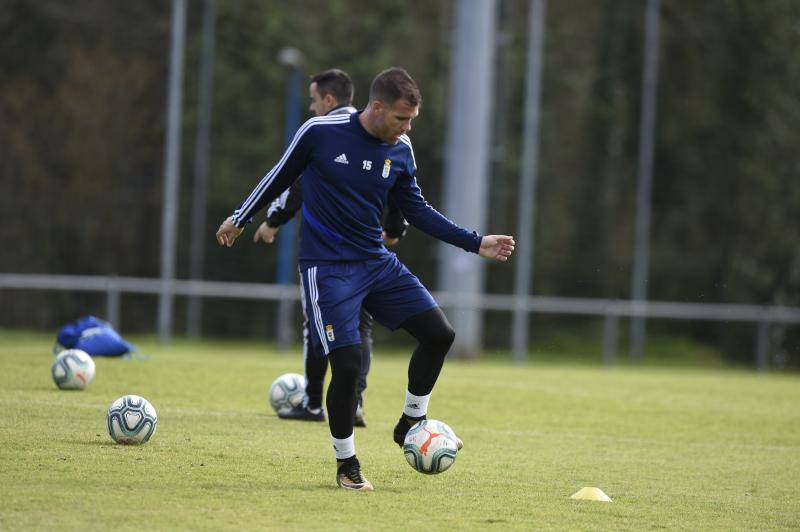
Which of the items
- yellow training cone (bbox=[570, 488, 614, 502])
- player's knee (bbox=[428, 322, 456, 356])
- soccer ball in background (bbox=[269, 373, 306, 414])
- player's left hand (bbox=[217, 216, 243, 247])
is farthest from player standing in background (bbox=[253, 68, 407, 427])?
yellow training cone (bbox=[570, 488, 614, 502])

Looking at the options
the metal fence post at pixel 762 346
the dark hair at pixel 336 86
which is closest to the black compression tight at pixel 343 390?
the dark hair at pixel 336 86

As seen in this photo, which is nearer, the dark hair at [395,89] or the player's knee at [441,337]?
the dark hair at [395,89]

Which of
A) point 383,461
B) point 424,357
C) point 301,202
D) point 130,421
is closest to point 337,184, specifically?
point 424,357

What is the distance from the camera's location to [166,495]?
21.3ft

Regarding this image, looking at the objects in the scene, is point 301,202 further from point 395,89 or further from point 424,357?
point 395,89

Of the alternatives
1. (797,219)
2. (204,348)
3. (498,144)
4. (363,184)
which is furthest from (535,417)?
(797,219)

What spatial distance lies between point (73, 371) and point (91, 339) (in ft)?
9.65

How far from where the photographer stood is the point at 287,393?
10.3 metres

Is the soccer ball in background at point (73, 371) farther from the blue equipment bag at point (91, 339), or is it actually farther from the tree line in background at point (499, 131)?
the tree line in background at point (499, 131)

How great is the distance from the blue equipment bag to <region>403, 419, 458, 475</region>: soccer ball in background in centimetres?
697

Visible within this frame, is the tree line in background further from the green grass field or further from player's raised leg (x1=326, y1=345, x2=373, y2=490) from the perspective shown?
player's raised leg (x1=326, y1=345, x2=373, y2=490)

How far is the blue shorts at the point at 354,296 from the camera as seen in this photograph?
7.20 m

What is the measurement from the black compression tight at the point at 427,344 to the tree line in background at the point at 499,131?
16914 mm

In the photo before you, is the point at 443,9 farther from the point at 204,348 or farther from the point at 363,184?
the point at 363,184
